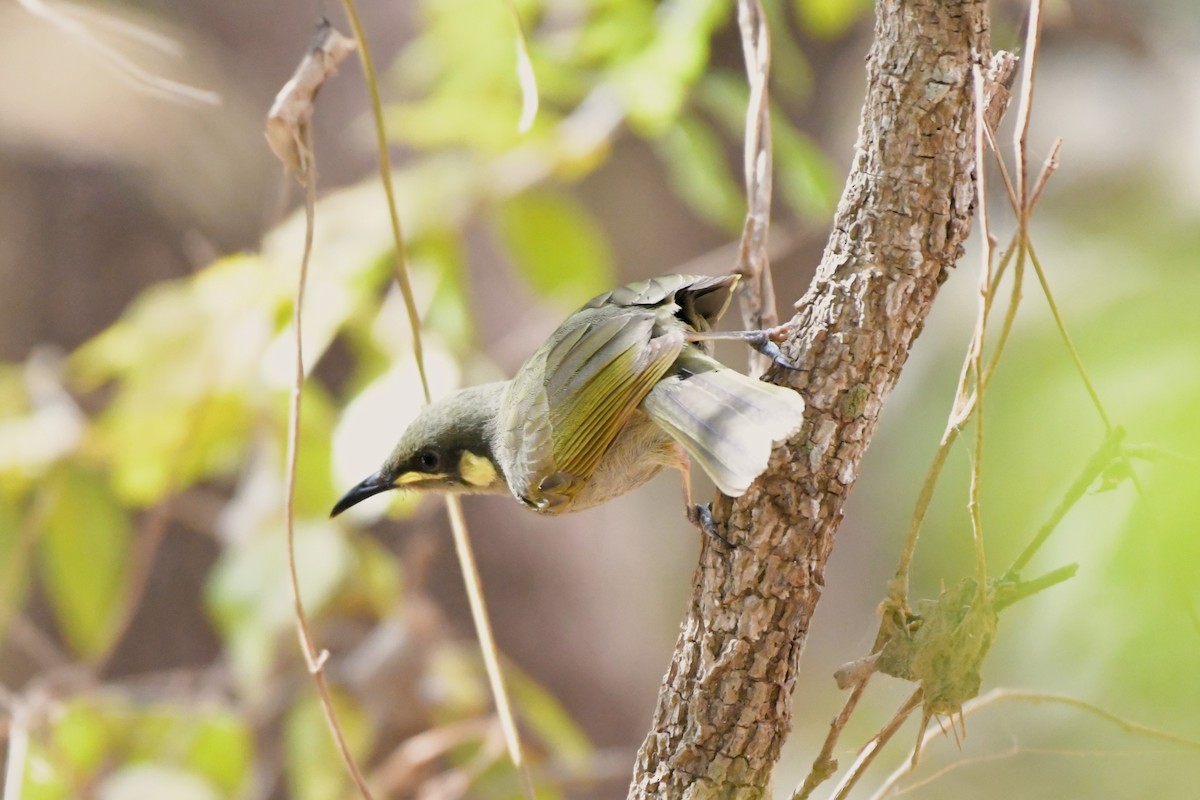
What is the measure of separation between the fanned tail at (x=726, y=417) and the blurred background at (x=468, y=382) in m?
0.22

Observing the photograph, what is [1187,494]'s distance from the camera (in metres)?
0.49

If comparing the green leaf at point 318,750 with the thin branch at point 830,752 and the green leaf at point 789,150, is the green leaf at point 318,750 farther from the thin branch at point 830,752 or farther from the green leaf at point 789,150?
the thin branch at point 830,752

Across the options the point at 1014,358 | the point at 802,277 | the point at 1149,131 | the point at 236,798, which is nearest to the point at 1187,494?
the point at 236,798

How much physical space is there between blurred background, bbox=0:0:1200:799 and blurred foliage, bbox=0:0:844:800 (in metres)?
0.01

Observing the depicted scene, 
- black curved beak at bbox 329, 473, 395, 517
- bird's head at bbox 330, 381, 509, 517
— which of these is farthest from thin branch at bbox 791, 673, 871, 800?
black curved beak at bbox 329, 473, 395, 517

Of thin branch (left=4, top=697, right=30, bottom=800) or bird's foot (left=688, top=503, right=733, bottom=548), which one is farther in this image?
thin branch (left=4, top=697, right=30, bottom=800)

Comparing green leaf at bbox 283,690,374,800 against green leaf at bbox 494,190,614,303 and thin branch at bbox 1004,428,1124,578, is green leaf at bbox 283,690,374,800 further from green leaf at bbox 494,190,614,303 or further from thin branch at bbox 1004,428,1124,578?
thin branch at bbox 1004,428,1124,578

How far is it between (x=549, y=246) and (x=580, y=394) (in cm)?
124

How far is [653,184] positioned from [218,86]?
5.86ft

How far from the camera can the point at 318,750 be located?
9.30 ft

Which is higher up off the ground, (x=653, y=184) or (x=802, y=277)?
(x=653, y=184)

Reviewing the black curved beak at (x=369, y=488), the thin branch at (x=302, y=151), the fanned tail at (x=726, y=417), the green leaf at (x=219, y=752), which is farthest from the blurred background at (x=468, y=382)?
the thin branch at (x=302, y=151)

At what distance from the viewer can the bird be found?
4.98 feet

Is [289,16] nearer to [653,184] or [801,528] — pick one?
[653,184]
